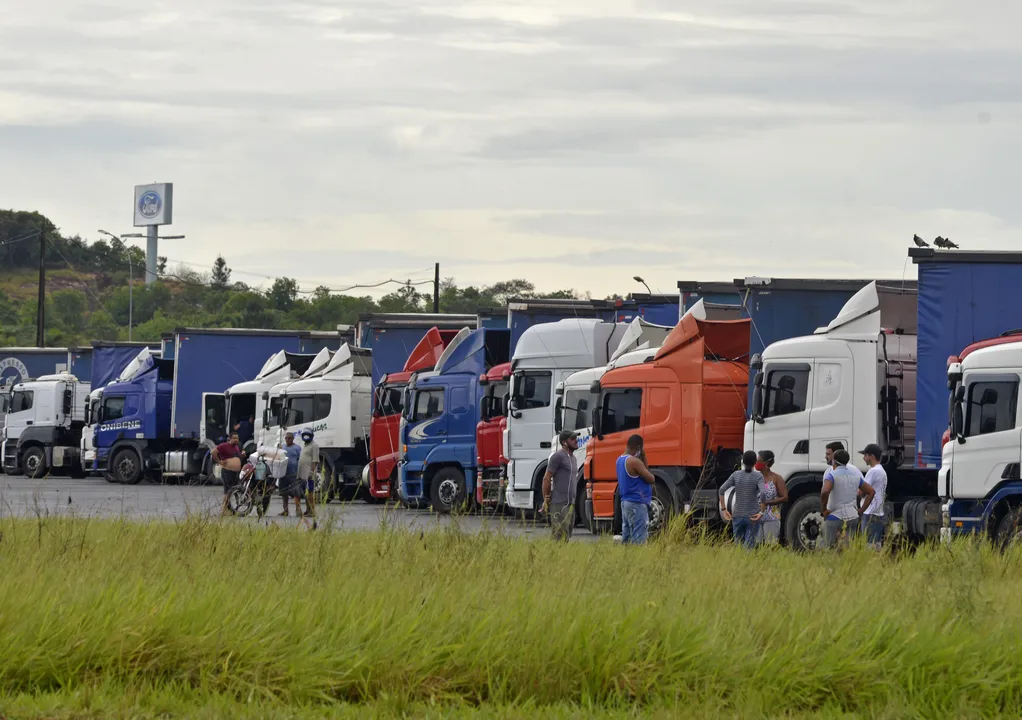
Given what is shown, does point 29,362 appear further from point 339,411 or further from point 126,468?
point 339,411

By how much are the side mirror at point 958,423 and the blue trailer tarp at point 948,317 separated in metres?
1.03

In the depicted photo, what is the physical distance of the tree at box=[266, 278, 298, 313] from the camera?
352 ft

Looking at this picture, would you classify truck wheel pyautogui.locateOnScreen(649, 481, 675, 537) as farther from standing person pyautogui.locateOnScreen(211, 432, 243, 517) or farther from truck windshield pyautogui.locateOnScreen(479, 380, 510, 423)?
standing person pyautogui.locateOnScreen(211, 432, 243, 517)

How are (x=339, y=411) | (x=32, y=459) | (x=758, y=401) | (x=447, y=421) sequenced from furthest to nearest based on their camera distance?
(x=32, y=459) → (x=339, y=411) → (x=447, y=421) → (x=758, y=401)

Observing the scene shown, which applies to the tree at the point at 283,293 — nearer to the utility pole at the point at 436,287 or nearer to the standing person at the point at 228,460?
the utility pole at the point at 436,287

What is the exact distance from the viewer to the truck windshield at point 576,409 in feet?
76.5

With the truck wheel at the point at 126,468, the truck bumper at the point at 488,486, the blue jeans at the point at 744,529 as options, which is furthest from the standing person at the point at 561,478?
the truck wheel at the point at 126,468

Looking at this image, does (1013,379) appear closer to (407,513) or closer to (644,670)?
(644,670)

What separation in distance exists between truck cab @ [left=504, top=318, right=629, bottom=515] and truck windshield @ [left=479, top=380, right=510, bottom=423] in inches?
51.9

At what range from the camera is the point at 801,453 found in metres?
19.1

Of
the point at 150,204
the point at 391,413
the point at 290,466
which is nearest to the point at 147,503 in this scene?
the point at 290,466

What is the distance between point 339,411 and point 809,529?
16122mm

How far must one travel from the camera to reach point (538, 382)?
2539cm

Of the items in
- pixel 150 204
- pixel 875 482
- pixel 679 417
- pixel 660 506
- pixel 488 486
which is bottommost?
pixel 488 486
